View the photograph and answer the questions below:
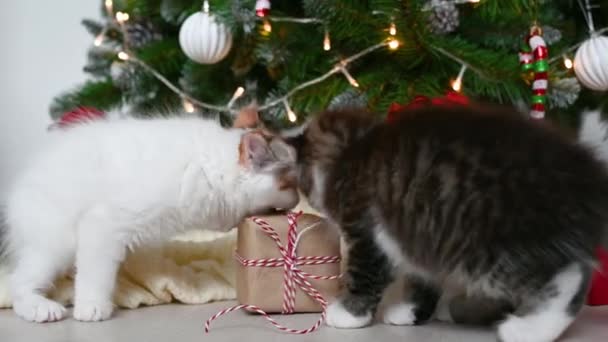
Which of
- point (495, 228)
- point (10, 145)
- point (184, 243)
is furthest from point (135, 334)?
point (10, 145)

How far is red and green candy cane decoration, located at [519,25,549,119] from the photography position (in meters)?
1.41

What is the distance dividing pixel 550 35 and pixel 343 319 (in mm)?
780

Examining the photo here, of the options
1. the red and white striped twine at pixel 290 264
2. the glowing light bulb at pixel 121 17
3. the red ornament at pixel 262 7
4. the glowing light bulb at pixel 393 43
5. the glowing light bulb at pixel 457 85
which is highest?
the red ornament at pixel 262 7

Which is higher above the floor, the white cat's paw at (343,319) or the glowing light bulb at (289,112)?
the glowing light bulb at (289,112)

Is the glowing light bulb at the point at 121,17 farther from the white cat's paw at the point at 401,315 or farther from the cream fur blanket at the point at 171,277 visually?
the white cat's paw at the point at 401,315

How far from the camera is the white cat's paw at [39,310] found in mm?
1253

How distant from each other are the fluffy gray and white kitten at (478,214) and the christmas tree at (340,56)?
350mm

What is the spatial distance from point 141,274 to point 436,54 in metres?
0.75

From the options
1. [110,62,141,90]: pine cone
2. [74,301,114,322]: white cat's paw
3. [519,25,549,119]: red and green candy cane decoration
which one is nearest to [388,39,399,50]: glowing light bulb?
[519,25,549,119]: red and green candy cane decoration

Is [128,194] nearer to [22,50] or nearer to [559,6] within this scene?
[559,6]

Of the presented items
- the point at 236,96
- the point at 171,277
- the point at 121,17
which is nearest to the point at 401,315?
the point at 171,277

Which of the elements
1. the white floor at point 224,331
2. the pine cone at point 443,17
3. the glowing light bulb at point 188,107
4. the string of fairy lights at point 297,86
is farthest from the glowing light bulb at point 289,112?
the white floor at point 224,331

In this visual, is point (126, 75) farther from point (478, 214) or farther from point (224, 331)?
point (478, 214)

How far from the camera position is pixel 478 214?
105cm
